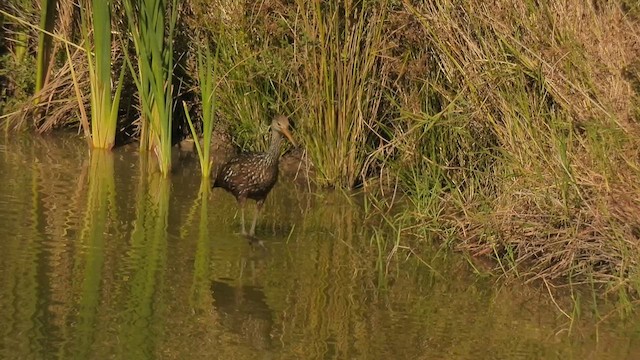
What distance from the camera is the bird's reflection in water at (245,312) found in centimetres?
748

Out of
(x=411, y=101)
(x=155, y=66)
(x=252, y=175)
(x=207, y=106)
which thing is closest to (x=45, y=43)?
(x=155, y=66)

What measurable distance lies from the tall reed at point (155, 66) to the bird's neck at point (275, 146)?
149cm

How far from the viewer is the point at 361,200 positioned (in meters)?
11.1

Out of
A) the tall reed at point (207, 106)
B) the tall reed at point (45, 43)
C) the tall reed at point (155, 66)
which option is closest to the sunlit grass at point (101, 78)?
the tall reed at point (155, 66)

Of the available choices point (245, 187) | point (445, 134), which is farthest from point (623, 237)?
point (245, 187)

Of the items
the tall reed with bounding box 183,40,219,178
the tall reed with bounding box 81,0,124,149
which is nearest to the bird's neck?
the tall reed with bounding box 183,40,219,178

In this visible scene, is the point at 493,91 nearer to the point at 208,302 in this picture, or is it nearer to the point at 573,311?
the point at 573,311

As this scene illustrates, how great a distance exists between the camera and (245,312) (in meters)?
7.93

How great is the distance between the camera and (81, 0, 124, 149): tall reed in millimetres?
11773

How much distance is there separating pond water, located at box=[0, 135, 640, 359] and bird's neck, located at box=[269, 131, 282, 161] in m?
0.53

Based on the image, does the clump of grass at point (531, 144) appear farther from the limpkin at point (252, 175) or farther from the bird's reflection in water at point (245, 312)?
the bird's reflection in water at point (245, 312)

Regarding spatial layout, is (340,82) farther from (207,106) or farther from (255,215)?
(255,215)

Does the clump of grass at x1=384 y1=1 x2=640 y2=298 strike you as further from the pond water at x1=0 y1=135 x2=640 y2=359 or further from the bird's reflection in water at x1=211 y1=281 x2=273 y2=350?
the bird's reflection in water at x1=211 y1=281 x2=273 y2=350

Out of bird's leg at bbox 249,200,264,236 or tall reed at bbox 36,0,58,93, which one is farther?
tall reed at bbox 36,0,58,93
